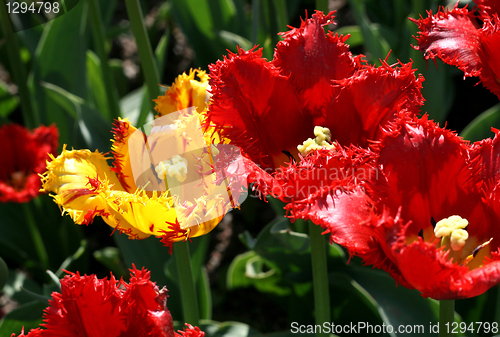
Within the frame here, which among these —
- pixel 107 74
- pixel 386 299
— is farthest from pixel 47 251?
pixel 386 299

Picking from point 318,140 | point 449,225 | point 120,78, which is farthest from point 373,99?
point 120,78

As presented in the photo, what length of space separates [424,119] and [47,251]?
1522 mm

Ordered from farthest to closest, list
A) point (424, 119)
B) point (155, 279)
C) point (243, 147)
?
point (155, 279) → point (243, 147) → point (424, 119)

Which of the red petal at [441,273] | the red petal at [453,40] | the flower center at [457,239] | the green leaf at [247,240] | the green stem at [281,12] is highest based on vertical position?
the green stem at [281,12]

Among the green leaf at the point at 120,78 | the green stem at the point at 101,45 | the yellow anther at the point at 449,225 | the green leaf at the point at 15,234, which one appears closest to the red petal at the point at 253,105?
the yellow anther at the point at 449,225

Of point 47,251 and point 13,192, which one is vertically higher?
point 13,192

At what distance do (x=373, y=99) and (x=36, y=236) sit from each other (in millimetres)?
1345

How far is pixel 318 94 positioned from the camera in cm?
108

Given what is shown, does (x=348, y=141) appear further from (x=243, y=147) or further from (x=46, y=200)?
(x=46, y=200)

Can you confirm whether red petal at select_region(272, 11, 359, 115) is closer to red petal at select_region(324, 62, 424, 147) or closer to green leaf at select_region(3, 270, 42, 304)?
red petal at select_region(324, 62, 424, 147)

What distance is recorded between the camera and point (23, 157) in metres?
1.86

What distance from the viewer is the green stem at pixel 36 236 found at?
182cm

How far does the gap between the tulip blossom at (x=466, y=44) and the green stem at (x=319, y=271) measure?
407mm

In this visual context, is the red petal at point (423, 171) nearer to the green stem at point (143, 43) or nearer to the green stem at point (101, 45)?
the green stem at point (143, 43)
